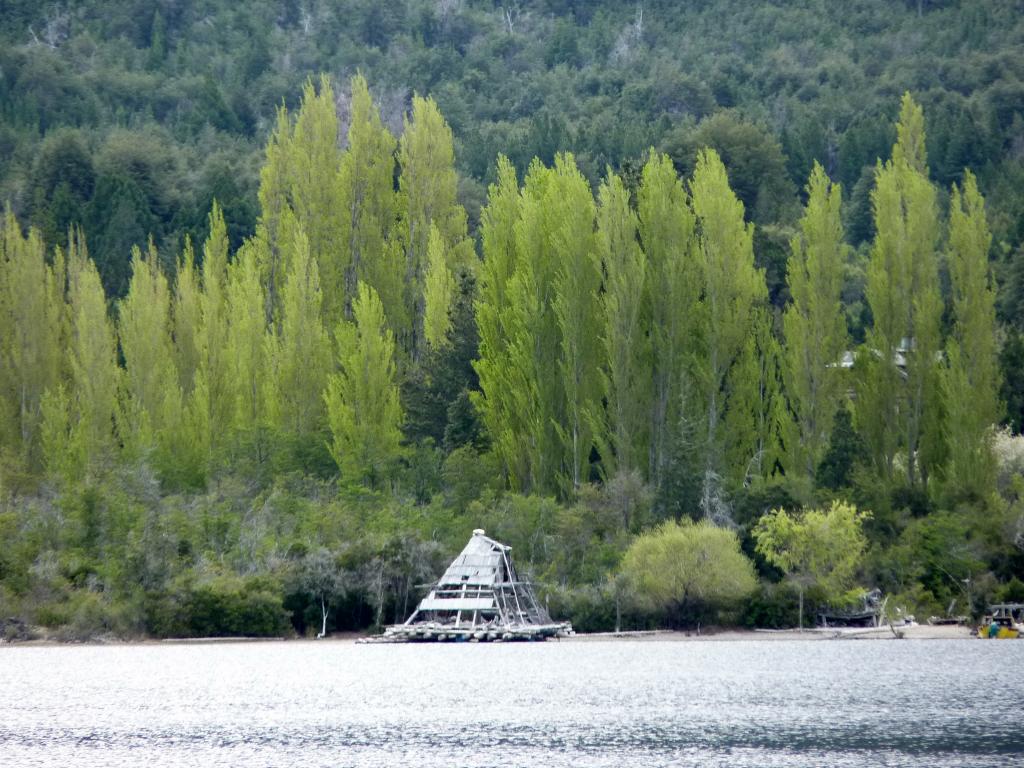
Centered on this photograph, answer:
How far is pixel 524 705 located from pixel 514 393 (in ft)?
64.8

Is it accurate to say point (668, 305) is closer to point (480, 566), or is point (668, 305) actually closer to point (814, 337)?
point (814, 337)

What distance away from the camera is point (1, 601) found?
122ft

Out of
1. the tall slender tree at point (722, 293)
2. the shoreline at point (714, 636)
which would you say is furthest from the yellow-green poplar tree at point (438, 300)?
the shoreline at point (714, 636)

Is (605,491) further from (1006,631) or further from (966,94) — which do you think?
(966,94)

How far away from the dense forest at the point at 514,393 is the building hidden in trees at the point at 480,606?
1094 mm

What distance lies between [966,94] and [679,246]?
44282 millimetres

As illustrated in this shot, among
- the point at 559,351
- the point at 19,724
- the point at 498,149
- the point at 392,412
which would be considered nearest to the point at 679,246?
the point at 559,351

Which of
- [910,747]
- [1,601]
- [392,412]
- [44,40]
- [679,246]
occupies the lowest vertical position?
[910,747]

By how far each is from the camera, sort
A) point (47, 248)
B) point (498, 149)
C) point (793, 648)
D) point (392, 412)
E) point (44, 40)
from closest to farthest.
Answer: point (793, 648), point (392, 412), point (47, 248), point (498, 149), point (44, 40)

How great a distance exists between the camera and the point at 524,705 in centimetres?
2481

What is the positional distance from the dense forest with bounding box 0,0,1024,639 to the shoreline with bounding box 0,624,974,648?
38 cm

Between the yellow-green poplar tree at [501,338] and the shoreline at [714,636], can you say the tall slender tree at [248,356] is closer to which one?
the yellow-green poplar tree at [501,338]

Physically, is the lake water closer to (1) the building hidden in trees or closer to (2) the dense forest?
(1) the building hidden in trees

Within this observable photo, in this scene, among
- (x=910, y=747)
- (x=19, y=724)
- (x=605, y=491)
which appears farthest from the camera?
(x=605, y=491)
